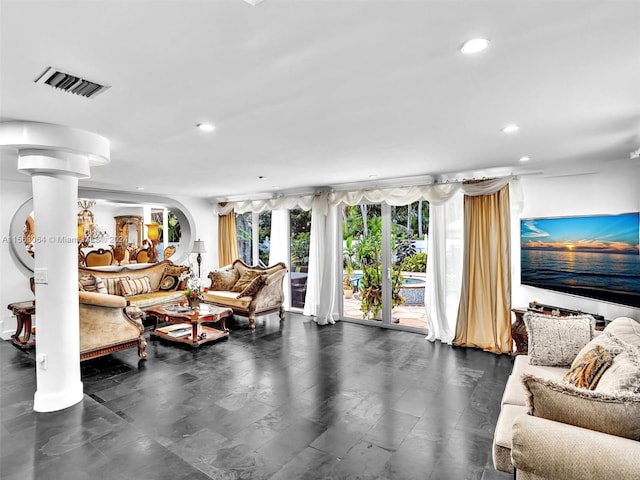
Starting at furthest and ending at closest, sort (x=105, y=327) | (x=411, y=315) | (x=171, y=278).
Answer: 1. (x=171, y=278)
2. (x=411, y=315)
3. (x=105, y=327)

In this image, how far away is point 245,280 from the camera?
21.9 ft

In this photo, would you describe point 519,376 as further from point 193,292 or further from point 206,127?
point 193,292

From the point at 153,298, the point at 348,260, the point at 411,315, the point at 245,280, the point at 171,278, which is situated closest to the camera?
the point at 411,315

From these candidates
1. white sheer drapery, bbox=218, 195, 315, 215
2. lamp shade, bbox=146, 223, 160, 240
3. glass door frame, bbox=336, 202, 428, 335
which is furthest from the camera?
lamp shade, bbox=146, 223, 160, 240

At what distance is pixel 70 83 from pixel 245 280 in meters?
4.93

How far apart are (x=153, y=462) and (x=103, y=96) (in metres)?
2.37

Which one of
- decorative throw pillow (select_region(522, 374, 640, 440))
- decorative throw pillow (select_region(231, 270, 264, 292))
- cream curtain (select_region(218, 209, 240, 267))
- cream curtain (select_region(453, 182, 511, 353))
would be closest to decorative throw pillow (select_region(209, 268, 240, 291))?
decorative throw pillow (select_region(231, 270, 264, 292))

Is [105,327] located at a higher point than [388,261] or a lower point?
lower

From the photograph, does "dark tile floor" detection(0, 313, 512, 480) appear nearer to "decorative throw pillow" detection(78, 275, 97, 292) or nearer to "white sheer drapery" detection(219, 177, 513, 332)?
"white sheer drapery" detection(219, 177, 513, 332)

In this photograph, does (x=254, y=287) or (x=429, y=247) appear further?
(x=254, y=287)

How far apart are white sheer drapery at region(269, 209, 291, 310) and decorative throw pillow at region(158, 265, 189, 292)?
1775mm

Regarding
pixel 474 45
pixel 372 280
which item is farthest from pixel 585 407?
pixel 372 280

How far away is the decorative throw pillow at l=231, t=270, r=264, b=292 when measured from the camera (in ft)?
21.5

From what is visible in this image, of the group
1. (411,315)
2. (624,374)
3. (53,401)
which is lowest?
(53,401)
